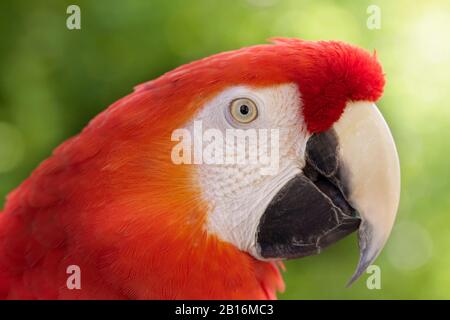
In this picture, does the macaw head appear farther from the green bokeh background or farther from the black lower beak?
the green bokeh background

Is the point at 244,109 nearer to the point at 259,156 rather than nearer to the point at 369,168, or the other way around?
the point at 259,156

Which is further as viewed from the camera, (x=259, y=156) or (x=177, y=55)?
(x=177, y=55)

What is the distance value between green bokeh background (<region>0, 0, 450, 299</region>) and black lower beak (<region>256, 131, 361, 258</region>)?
627 mm

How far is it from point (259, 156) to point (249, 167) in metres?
0.02

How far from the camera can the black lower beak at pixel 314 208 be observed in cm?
82

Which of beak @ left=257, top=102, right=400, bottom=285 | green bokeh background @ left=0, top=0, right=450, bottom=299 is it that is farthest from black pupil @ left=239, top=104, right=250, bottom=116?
green bokeh background @ left=0, top=0, right=450, bottom=299

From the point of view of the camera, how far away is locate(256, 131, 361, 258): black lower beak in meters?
0.82

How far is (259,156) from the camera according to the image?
839 mm

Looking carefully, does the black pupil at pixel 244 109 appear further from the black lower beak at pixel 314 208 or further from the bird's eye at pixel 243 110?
the black lower beak at pixel 314 208

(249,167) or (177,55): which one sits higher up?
(177,55)

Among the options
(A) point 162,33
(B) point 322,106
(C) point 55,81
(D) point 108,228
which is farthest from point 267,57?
(C) point 55,81

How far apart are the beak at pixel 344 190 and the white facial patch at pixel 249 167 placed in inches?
0.8

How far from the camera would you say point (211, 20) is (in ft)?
4.39

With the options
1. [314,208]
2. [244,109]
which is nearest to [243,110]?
[244,109]
